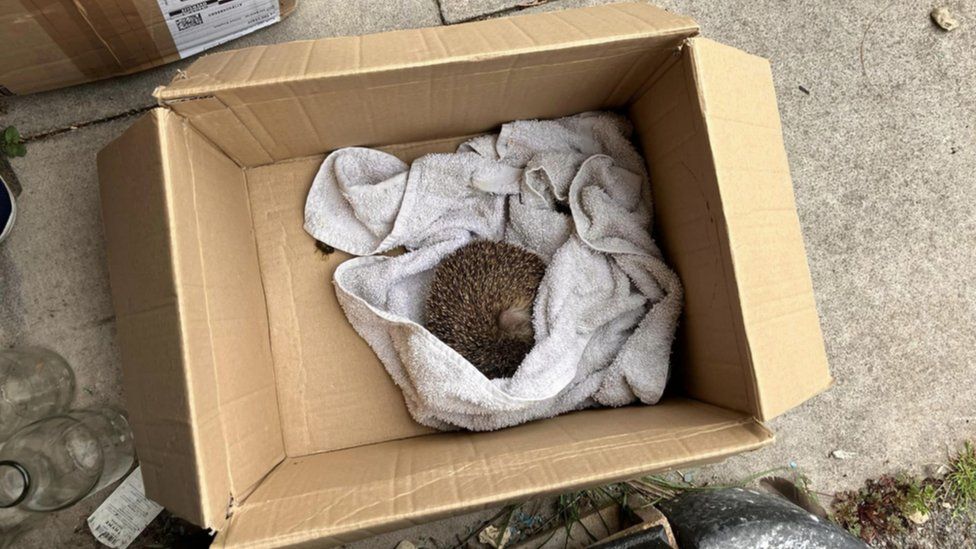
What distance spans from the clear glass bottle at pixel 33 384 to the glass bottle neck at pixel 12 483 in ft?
0.92

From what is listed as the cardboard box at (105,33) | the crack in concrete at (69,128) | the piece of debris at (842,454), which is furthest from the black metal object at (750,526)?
the crack in concrete at (69,128)

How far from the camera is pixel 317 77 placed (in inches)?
45.2

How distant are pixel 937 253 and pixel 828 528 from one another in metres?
0.94

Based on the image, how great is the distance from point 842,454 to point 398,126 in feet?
5.46

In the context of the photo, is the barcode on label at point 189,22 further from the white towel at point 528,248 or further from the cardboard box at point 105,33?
the white towel at point 528,248

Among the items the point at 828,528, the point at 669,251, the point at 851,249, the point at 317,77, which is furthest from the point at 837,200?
the point at 317,77

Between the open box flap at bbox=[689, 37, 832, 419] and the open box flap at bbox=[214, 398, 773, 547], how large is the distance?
0.14 m

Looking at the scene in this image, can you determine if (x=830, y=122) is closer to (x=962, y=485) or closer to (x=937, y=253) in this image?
(x=937, y=253)

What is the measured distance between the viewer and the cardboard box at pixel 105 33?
4.34 feet

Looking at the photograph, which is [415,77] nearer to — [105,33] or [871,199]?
[105,33]

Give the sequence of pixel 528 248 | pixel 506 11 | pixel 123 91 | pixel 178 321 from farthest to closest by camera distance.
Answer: pixel 506 11
pixel 123 91
pixel 528 248
pixel 178 321

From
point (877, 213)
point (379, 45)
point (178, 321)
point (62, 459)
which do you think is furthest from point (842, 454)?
point (62, 459)

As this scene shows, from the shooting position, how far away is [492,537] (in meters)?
1.76

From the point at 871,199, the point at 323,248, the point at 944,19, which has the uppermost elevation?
the point at 944,19
